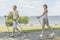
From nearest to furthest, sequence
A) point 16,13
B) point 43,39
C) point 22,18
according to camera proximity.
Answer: point 43,39 < point 16,13 < point 22,18

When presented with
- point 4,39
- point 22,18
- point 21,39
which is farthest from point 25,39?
point 22,18

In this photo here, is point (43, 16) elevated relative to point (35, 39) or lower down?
elevated

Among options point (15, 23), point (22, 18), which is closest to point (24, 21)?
point (22, 18)

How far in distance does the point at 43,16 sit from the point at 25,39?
168cm

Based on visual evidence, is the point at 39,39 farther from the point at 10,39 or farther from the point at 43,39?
the point at 10,39

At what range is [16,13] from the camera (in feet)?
50.1

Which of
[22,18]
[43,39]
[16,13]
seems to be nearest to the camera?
[43,39]

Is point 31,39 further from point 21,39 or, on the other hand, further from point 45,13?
point 45,13

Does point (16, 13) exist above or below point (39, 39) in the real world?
above

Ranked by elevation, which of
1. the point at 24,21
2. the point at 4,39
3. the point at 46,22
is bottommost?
the point at 24,21

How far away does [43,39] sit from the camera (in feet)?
46.6

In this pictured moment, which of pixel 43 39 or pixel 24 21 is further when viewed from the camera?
pixel 24 21

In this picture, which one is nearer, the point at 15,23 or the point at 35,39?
the point at 35,39

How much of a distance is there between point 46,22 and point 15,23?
A: 229 centimetres
